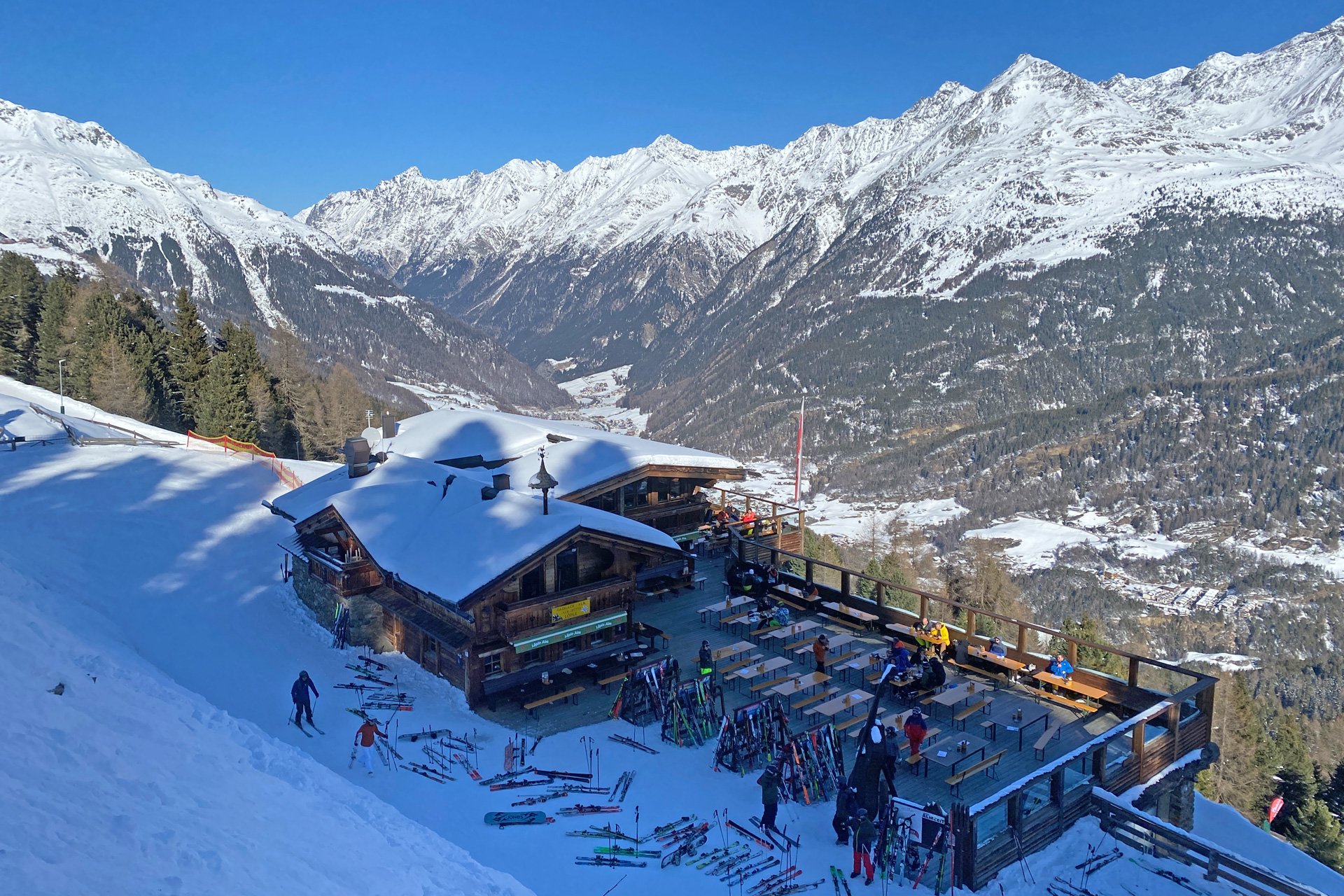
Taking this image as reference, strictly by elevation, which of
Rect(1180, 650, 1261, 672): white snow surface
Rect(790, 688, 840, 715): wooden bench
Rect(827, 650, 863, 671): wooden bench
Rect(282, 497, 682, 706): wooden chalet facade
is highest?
Rect(282, 497, 682, 706): wooden chalet facade

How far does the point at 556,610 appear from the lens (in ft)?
68.2

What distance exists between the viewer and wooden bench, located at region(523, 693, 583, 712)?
64.7 feet

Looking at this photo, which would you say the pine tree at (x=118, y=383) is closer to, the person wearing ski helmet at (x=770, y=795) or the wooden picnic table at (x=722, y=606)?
the wooden picnic table at (x=722, y=606)

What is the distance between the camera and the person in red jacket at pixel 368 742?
1673 centimetres

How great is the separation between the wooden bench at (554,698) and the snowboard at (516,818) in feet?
14.7

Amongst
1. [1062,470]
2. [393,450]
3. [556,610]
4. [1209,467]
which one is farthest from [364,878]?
[1209,467]

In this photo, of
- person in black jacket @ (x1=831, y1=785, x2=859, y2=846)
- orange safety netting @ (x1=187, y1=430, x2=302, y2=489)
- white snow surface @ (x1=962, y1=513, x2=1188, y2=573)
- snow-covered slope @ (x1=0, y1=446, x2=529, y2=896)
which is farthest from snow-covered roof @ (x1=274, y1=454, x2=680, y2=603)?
white snow surface @ (x1=962, y1=513, x2=1188, y2=573)

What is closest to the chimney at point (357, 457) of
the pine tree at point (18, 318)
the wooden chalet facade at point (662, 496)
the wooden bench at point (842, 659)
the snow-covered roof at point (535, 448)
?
the snow-covered roof at point (535, 448)

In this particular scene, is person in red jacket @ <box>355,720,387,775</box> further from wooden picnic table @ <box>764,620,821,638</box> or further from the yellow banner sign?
wooden picnic table @ <box>764,620,821,638</box>

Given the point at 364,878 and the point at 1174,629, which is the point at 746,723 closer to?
the point at 364,878

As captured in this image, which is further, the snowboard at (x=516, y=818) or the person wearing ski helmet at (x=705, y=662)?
the person wearing ski helmet at (x=705, y=662)

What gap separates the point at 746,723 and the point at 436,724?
6.99 m

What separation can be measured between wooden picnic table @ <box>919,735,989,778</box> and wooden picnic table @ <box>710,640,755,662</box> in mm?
6056

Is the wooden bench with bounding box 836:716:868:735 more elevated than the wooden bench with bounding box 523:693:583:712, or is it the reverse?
the wooden bench with bounding box 523:693:583:712
